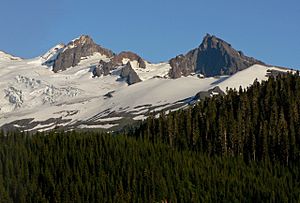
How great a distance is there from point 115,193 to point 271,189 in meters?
36.5

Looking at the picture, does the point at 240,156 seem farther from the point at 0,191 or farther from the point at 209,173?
the point at 0,191

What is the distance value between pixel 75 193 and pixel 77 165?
1964 cm

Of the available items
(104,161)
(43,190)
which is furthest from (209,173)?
(43,190)

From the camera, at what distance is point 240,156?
645 ft

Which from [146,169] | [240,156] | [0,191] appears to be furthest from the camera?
[240,156]

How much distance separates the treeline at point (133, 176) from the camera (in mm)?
168375

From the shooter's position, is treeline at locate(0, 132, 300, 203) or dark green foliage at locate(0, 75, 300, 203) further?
dark green foliage at locate(0, 75, 300, 203)

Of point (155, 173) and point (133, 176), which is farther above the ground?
point (155, 173)

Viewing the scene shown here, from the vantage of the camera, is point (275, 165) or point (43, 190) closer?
point (43, 190)

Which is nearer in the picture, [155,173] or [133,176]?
[133,176]

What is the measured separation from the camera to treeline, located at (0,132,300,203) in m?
168

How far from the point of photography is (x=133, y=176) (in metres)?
177

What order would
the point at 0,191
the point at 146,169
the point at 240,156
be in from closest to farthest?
1. the point at 0,191
2. the point at 146,169
3. the point at 240,156

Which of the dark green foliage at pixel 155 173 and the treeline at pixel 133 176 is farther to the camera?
the dark green foliage at pixel 155 173
